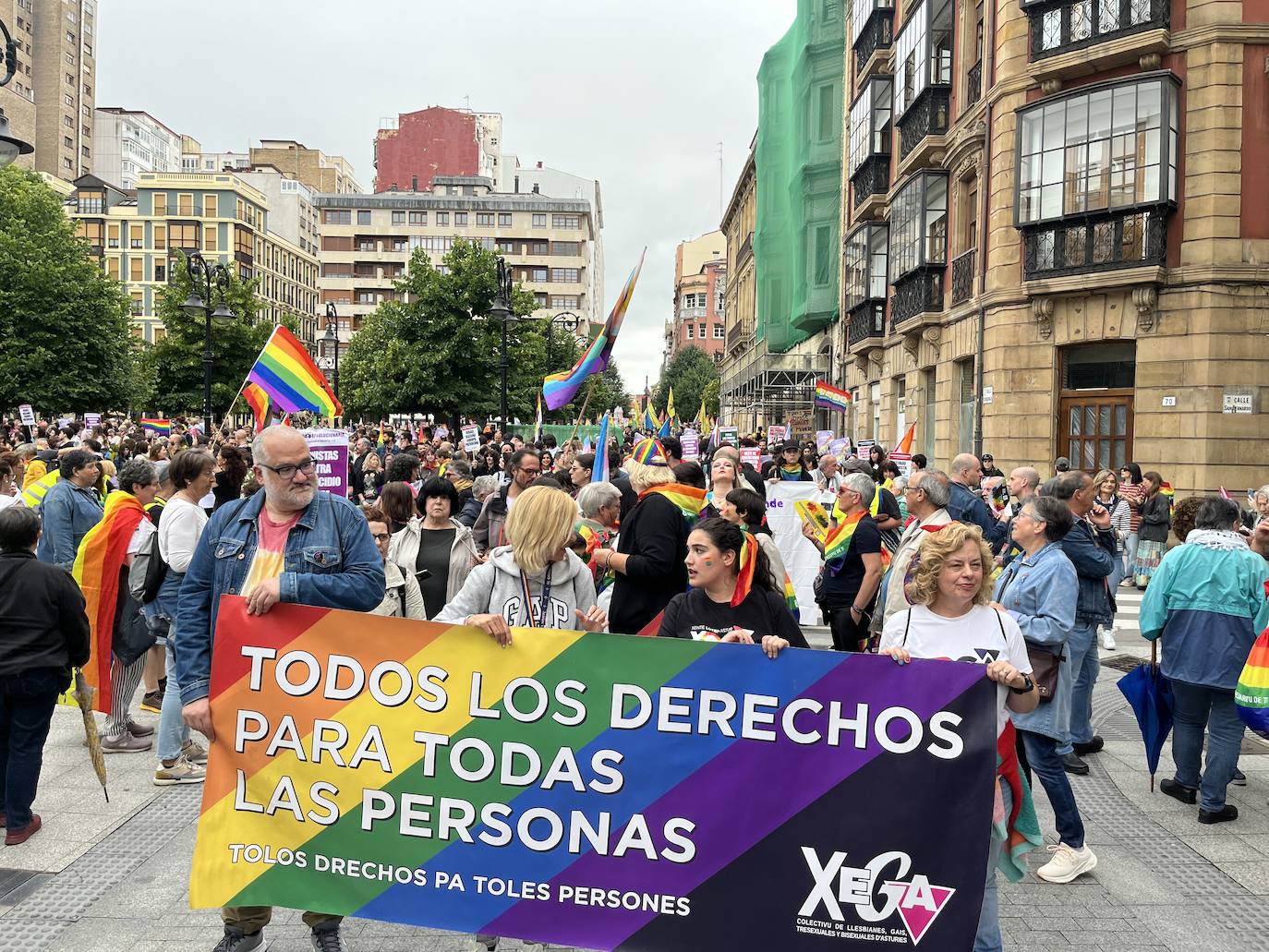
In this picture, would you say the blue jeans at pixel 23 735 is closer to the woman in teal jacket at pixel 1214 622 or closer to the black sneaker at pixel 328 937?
the black sneaker at pixel 328 937

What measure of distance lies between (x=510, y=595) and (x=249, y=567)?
40.7 inches

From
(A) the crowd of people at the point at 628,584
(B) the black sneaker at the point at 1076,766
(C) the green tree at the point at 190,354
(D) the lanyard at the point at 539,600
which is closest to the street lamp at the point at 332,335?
(C) the green tree at the point at 190,354

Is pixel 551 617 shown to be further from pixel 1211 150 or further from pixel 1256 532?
pixel 1211 150

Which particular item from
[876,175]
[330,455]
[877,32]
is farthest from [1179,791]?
[877,32]

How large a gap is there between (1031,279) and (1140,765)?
48.4 feet

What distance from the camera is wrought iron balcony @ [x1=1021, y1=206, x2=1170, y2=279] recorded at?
58.5ft

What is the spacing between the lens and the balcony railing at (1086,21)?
1780 centimetres

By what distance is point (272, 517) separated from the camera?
12.9ft

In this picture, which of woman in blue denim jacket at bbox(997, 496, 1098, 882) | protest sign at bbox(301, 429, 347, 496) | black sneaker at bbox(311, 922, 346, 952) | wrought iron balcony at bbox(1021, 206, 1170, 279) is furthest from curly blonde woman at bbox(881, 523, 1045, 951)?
wrought iron balcony at bbox(1021, 206, 1170, 279)

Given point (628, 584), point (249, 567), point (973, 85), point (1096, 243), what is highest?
point (973, 85)

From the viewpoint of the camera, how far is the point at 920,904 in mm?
3270

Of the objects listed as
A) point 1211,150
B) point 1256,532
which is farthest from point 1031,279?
point 1256,532

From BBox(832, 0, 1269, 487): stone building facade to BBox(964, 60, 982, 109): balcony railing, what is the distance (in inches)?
3.2

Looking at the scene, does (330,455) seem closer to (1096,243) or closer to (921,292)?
(1096,243)
